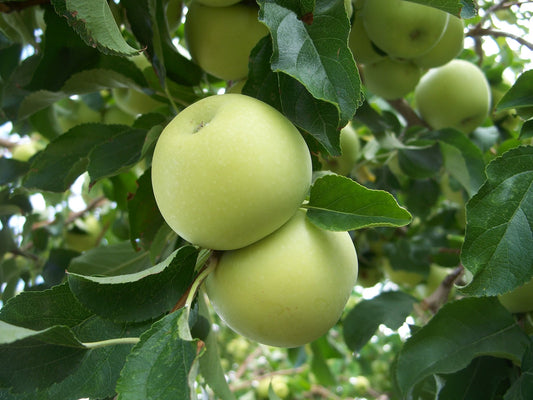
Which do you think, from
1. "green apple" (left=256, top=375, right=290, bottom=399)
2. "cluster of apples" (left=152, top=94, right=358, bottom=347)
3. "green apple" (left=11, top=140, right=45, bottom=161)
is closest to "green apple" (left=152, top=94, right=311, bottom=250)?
"cluster of apples" (left=152, top=94, right=358, bottom=347)

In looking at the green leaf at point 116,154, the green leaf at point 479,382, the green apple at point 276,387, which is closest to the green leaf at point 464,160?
the green leaf at point 479,382

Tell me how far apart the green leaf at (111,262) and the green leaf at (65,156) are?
179 mm

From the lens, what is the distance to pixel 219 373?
1.09 metres

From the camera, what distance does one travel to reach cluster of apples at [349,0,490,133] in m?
1.13

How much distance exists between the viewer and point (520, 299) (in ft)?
3.51

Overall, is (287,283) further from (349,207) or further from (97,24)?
(97,24)

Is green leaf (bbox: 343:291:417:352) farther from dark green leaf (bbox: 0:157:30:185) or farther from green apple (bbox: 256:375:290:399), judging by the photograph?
green apple (bbox: 256:375:290:399)

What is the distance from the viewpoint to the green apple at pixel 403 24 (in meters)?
1.12

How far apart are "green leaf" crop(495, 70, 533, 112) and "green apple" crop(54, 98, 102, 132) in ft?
4.11

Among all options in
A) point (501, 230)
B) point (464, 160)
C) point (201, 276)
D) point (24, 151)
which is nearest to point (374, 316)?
point (464, 160)

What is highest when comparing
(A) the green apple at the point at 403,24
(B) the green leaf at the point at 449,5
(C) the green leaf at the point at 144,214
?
(B) the green leaf at the point at 449,5

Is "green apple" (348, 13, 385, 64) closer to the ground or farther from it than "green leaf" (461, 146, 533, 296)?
farther from it

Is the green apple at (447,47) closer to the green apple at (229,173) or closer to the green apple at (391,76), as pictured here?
the green apple at (391,76)

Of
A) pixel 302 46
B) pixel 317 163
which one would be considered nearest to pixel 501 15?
pixel 317 163
